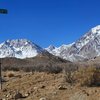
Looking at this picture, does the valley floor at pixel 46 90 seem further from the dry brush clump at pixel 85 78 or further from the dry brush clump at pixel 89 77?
the dry brush clump at pixel 89 77

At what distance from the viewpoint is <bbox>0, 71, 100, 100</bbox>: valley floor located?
19859 mm

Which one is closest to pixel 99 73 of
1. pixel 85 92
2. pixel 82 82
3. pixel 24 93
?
pixel 82 82

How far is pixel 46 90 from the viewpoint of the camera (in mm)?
21375

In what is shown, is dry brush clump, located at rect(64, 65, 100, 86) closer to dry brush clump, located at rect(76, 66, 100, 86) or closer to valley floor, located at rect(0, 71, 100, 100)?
dry brush clump, located at rect(76, 66, 100, 86)

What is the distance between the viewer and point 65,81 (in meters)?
23.0

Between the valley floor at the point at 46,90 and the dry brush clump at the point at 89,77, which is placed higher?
the dry brush clump at the point at 89,77

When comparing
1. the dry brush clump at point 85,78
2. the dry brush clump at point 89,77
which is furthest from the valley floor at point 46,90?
the dry brush clump at point 89,77

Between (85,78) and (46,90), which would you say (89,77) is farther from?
(46,90)

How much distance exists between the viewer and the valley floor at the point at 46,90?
19859 mm

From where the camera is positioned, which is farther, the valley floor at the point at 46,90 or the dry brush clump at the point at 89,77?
the dry brush clump at the point at 89,77

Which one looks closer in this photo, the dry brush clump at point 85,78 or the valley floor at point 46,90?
the valley floor at point 46,90

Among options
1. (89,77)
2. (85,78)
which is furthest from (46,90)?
(89,77)

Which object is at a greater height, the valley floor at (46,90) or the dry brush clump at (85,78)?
the dry brush clump at (85,78)

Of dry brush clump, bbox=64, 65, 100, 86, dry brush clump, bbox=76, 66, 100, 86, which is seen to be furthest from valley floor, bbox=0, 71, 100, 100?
dry brush clump, bbox=76, 66, 100, 86
